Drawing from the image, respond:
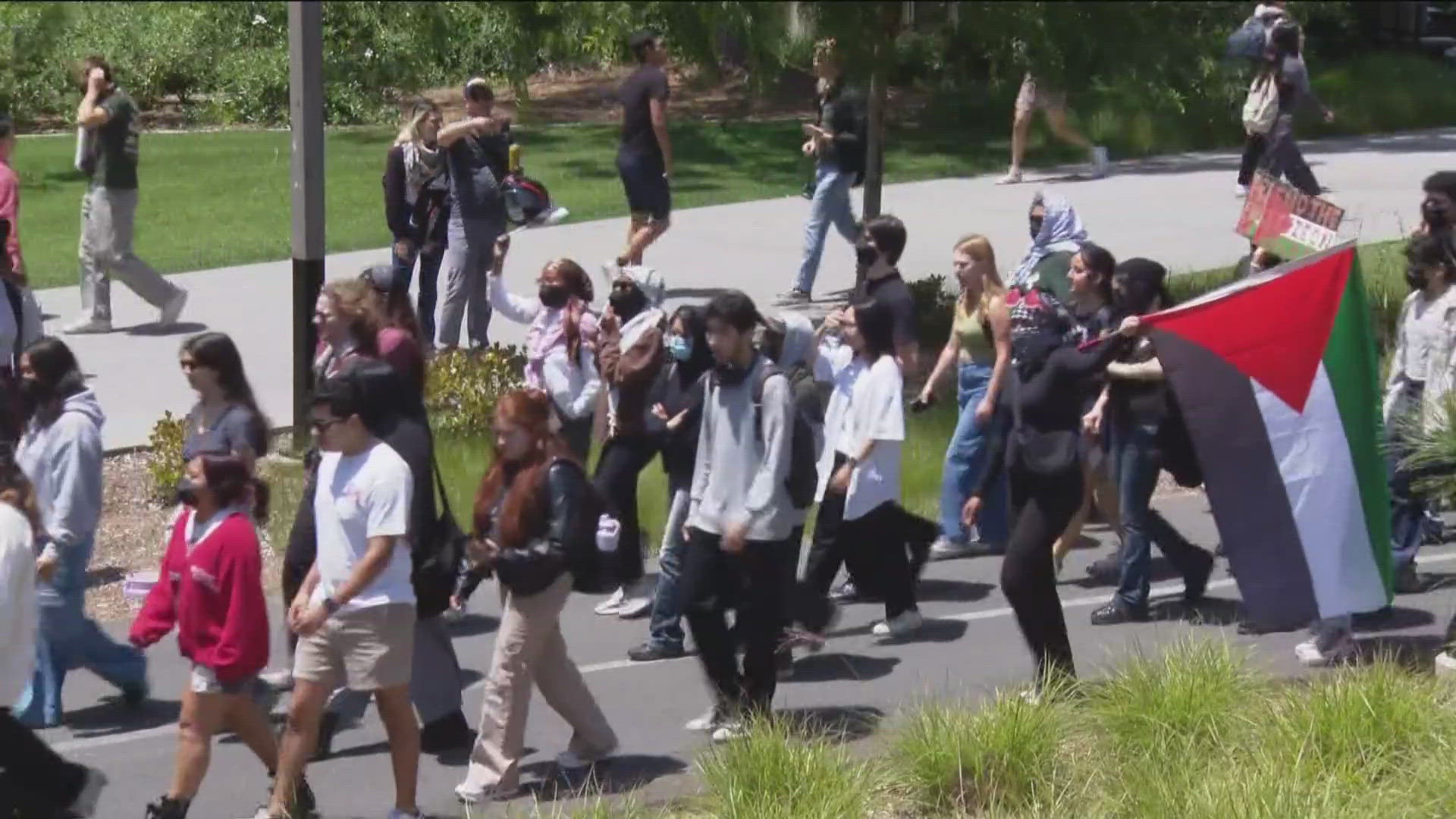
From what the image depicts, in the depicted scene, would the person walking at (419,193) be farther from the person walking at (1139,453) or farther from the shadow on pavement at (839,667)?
the person walking at (1139,453)

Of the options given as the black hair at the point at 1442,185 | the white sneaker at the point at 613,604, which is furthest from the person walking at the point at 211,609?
the black hair at the point at 1442,185

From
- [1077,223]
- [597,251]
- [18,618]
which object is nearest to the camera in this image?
[18,618]

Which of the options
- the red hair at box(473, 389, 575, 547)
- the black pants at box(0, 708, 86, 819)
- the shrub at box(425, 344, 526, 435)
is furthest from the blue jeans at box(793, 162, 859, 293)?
the black pants at box(0, 708, 86, 819)

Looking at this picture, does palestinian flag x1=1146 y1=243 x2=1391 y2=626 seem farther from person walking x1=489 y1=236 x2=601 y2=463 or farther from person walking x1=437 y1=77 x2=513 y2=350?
person walking x1=437 y1=77 x2=513 y2=350

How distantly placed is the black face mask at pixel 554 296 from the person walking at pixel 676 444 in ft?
1.85

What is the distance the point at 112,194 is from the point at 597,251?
478 centimetres

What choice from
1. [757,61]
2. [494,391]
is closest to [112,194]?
[494,391]

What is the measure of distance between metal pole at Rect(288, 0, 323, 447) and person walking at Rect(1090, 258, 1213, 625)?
3.97 metres

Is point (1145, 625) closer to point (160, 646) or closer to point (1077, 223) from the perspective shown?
point (1077, 223)

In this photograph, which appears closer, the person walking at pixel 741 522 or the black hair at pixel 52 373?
the person walking at pixel 741 522

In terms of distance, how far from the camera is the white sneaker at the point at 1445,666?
7.98 m

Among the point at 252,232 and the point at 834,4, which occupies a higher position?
the point at 834,4

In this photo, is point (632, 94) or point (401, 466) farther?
point (632, 94)

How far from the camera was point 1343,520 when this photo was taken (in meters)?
8.24
